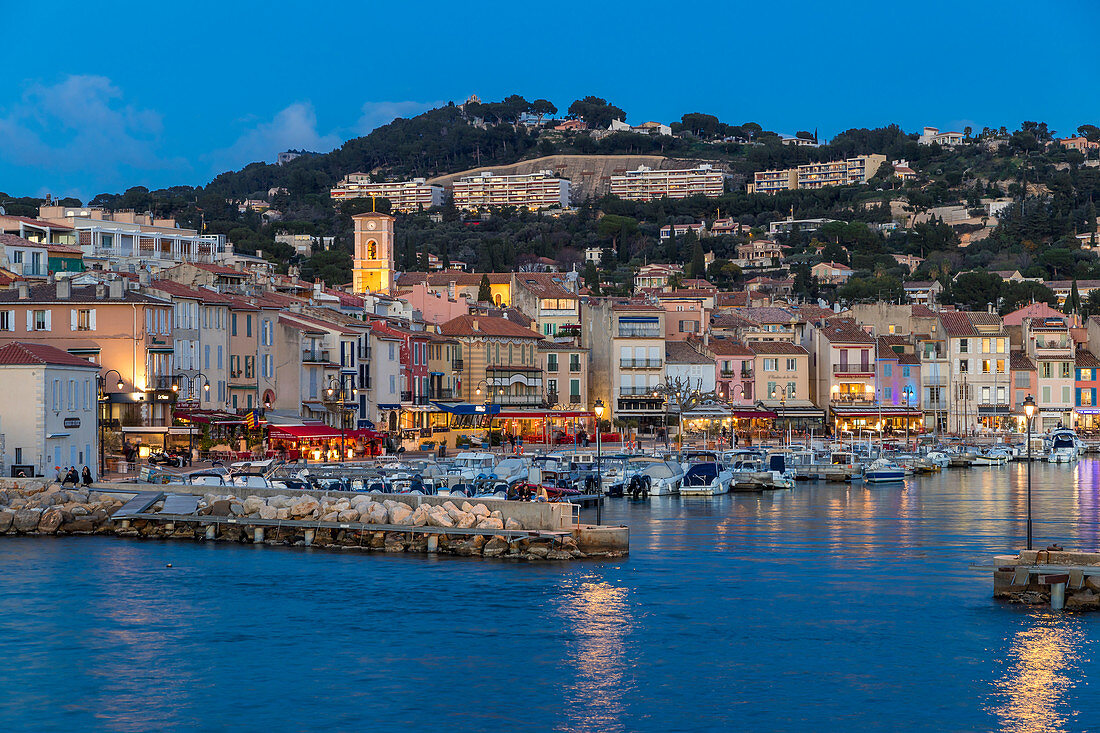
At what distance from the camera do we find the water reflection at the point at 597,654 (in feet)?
79.0

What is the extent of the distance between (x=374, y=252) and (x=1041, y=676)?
9524 cm

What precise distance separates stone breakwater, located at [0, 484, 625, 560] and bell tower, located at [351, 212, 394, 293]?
230 feet

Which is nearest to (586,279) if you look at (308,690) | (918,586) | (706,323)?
(706,323)

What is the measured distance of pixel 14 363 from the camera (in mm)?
46656

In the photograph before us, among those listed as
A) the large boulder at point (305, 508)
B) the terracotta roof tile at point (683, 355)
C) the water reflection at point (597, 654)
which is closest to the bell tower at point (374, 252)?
the terracotta roof tile at point (683, 355)

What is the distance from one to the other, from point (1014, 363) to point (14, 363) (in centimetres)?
7025

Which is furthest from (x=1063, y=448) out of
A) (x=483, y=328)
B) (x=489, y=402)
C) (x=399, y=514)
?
(x=399, y=514)

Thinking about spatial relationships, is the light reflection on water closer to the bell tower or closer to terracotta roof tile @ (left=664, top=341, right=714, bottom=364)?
terracotta roof tile @ (left=664, top=341, right=714, bottom=364)

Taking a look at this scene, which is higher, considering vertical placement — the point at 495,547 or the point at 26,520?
the point at 26,520

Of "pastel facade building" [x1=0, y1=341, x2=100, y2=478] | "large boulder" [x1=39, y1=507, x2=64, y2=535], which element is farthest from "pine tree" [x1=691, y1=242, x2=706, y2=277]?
"large boulder" [x1=39, y1=507, x2=64, y2=535]

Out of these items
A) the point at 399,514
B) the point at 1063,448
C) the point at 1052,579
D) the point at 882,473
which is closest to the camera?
the point at 1052,579

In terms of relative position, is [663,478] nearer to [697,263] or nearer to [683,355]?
[683,355]

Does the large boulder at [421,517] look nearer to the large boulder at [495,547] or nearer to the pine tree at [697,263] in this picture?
the large boulder at [495,547]

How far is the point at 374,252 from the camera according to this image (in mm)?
117625
